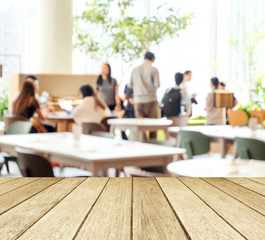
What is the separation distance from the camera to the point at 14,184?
2402mm

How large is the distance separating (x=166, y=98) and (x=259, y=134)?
2.45 meters

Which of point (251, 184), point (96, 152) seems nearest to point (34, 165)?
point (96, 152)

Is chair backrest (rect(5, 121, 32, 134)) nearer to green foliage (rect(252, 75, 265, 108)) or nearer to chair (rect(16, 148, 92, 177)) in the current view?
chair (rect(16, 148, 92, 177))

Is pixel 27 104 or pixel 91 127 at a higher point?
pixel 27 104

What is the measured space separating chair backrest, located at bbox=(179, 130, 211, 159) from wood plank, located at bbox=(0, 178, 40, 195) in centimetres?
257

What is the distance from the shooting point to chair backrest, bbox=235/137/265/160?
3.89 metres

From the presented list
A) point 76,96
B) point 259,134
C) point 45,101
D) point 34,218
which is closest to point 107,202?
point 34,218

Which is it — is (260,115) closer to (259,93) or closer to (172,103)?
(172,103)

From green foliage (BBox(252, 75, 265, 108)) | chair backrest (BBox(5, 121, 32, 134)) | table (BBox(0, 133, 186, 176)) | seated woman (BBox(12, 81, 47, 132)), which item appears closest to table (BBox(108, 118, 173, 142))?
seated woman (BBox(12, 81, 47, 132))

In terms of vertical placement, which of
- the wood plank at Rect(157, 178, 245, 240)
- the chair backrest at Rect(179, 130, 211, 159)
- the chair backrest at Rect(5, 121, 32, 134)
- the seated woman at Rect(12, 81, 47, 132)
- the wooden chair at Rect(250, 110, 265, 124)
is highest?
the seated woman at Rect(12, 81, 47, 132)

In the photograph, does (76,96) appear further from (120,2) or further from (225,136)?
(225,136)

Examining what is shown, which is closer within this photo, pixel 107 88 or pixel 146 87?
pixel 146 87

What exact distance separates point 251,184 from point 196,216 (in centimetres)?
86

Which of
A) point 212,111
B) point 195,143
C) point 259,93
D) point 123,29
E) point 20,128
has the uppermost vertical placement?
point 123,29
